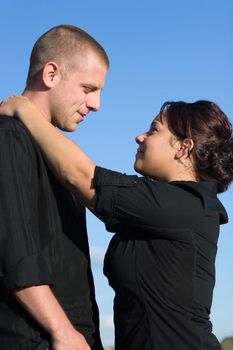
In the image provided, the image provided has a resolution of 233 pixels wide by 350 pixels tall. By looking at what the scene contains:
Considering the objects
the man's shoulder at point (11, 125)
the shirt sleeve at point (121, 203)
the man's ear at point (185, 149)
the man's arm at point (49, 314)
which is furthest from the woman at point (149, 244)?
the man's arm at point (49, 314)

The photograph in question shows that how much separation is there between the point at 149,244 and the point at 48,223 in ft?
2.15

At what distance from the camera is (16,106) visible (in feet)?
14.6

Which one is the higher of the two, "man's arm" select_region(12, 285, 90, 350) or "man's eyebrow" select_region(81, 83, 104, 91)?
"man's eyebrow" select_region(81, 83, 104, 91)

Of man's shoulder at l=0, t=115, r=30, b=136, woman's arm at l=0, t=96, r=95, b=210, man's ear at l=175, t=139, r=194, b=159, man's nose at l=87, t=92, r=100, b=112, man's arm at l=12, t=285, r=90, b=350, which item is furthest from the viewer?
man's ear at l=175, t=139, r=194, b=159

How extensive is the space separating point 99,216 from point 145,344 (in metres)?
0.78

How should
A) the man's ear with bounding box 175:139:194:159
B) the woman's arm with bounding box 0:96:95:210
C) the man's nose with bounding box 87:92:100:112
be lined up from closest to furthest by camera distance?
the woman's arm with bounding box 0:96:95:210 < the man's nose with bounding box 87:92:100:112 < the man's ear with bounding box 175:139:194:159

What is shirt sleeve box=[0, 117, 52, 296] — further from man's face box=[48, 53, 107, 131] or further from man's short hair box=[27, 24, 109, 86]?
man's short hair box=[27, 24, 109, 86]

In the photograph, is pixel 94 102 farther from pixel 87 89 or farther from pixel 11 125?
pixel 11 125

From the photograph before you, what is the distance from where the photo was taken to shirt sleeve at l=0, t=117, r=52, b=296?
3.80 meters

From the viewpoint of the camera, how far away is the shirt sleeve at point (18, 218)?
3805 millimetres

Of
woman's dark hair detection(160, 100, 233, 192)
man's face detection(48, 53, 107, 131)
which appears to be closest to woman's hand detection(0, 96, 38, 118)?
man's face detection(48, 53, 107, 131)

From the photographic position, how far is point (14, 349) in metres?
3.86

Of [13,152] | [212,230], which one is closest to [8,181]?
[13,152]

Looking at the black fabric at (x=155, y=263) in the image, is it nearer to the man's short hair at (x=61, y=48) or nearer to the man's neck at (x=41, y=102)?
the man's neck at (x=41, y=102)
